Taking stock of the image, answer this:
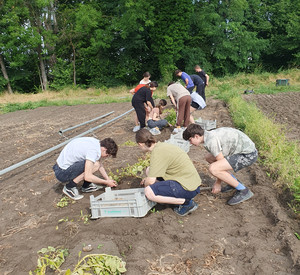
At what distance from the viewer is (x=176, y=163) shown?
3514 mm

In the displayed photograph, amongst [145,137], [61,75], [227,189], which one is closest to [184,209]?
[227,189]

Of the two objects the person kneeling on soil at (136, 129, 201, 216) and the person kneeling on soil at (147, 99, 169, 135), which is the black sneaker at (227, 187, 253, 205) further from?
the person kneeling on soil at (147, 99, 169, 135)

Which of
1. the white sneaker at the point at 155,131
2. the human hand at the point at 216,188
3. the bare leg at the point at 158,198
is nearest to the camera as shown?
the bare leg at the point at 158,198

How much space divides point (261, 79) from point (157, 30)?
964 cm

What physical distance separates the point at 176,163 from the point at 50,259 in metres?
1.75

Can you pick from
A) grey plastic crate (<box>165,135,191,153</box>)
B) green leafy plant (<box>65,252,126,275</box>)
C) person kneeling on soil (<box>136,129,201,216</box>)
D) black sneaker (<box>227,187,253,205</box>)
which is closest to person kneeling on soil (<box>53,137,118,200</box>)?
person kneeling on soil (<box>136,129,201,216</box>)

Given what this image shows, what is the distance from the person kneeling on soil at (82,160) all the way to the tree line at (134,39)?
67.5 ft

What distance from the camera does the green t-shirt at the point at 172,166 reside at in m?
3.40

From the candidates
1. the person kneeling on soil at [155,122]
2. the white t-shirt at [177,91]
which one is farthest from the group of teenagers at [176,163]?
the person kneeling on soil at [155,122]

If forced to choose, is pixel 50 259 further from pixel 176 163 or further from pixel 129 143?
pixel 129 143

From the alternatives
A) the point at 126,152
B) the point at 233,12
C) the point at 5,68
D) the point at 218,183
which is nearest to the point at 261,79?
the point at 233,12

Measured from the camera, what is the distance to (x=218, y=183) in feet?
13.9

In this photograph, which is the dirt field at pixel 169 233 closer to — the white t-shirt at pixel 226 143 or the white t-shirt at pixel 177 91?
the white t-shirt at pixel 226 143

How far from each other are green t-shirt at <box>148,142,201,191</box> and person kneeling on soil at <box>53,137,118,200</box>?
78 cm
